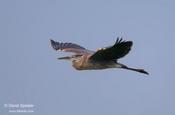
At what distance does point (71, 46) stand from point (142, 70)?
276 cm

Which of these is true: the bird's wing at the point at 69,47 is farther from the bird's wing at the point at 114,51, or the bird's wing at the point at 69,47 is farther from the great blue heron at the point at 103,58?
the bird's wing at the point at 114,51

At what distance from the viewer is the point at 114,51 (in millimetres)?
14648

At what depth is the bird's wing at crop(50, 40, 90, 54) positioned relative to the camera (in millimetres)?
17056

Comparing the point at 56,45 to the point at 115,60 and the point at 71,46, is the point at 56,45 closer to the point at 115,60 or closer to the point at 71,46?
the point at 71,46

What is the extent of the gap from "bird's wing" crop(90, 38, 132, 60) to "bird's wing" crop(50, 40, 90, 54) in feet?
5.61

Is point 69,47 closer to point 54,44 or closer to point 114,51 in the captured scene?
point 54,44

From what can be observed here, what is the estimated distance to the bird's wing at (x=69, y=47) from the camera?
56.0 feet

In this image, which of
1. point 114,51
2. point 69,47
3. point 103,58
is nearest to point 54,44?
point 69,47

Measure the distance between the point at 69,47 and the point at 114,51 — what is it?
11.3 ft

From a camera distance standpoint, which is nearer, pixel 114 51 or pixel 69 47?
pixel 114 51

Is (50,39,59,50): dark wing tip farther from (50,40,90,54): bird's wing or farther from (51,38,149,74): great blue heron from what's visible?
(51,38,149,74): great blue heron

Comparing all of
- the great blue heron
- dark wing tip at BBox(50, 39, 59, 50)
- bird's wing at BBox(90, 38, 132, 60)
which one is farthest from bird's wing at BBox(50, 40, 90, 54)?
bird's wing at BBox(90, 38, 132, 60)

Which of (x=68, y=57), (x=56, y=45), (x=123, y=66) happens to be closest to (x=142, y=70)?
(x=123, y=66)

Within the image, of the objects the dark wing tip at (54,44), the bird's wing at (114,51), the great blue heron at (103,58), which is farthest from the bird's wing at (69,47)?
the bird's wing at (114,51)
